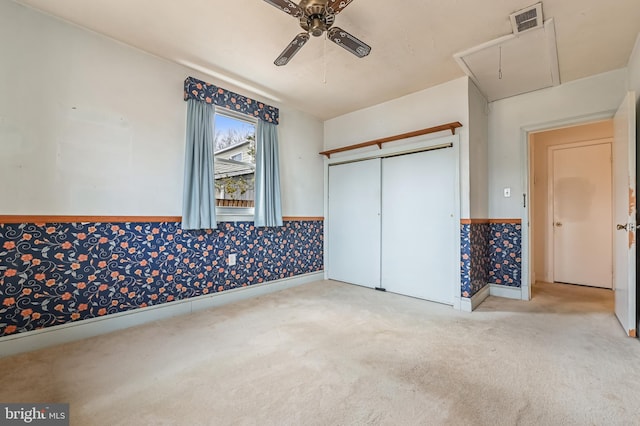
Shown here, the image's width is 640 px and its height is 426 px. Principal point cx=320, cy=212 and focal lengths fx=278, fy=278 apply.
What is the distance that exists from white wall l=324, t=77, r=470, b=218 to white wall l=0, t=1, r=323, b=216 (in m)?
1.99

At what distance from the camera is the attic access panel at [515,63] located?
93.1 inches

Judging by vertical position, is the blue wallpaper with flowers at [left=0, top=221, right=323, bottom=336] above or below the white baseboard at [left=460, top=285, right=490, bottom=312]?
above

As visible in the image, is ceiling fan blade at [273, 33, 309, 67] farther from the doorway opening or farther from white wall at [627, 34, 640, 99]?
the doorway opening

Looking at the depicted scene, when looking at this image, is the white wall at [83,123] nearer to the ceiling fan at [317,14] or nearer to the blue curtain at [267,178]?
the blue curtain at [267,178]

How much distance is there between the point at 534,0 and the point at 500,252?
2637mm

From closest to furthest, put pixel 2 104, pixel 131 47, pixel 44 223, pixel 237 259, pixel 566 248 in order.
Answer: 1. pixel 2 104
2. pixel 44 223
3. pixel 131 47
4. pixel 237 259
5. pixel 566 248

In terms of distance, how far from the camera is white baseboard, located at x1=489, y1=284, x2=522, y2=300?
131 inches

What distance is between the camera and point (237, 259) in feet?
10.7

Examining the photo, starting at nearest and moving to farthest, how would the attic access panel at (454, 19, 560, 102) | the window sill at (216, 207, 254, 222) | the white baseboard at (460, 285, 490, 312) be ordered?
the attic access panel at (454, 19, 560, 102) < the white baseboard at (460, 285, 490, 312) < the window sill at (216, 207, 254, 222)

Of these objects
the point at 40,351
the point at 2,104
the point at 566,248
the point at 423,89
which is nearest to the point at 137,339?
the point at 40,351

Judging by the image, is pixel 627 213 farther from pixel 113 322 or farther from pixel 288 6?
pixel 113 322

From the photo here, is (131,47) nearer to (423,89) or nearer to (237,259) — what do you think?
(237,259)

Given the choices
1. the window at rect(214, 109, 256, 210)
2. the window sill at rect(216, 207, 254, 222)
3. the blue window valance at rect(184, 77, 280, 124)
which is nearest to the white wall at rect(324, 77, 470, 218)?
the blue window valance at rect(184, 77, 280, 124)

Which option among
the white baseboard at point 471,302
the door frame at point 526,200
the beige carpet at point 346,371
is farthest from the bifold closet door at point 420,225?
the door frame at point 526,200
